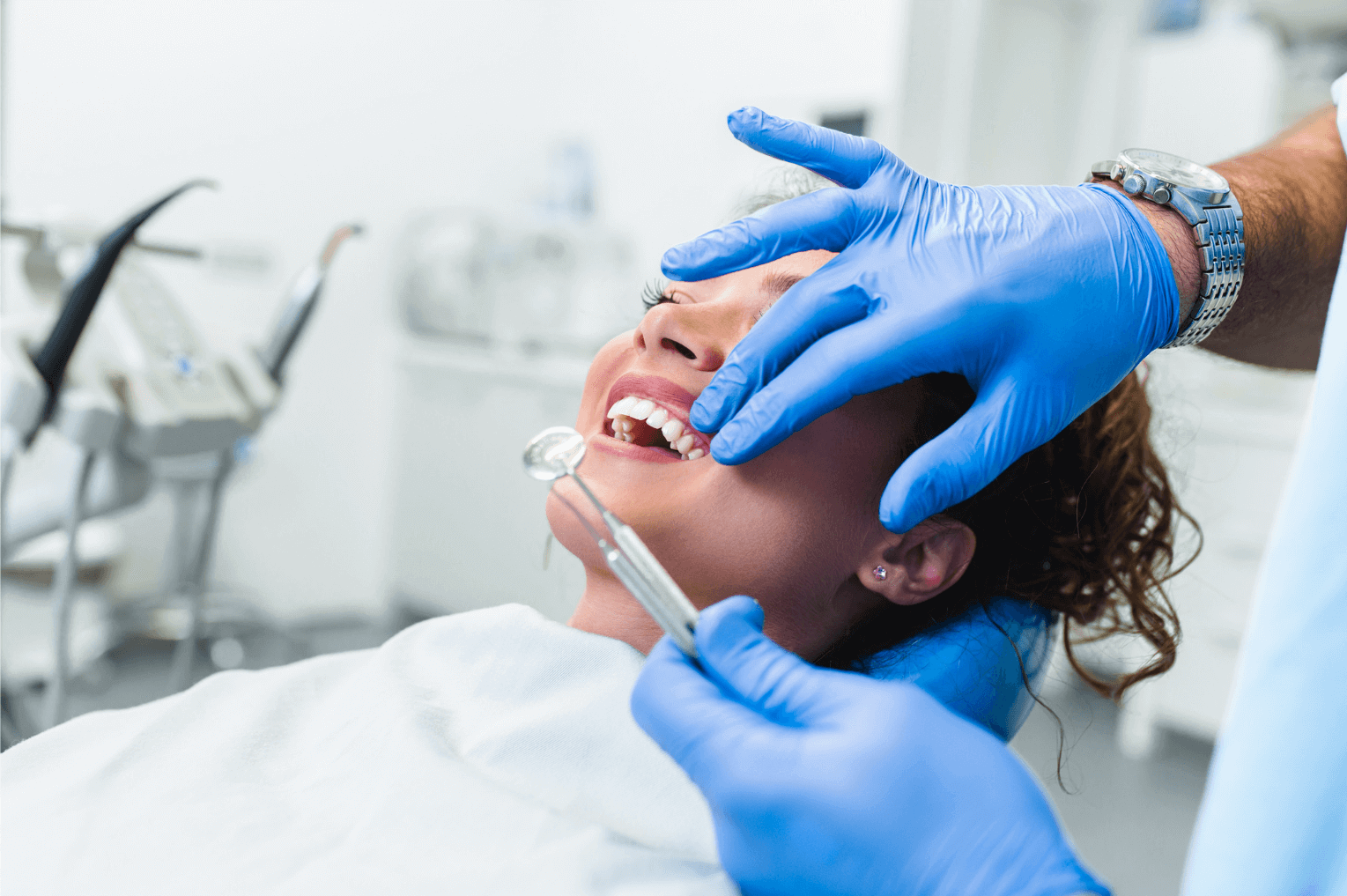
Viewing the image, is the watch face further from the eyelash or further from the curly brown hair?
the eyelash

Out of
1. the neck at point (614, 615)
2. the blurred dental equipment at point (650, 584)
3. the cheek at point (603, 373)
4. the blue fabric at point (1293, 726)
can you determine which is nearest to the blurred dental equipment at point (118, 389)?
the cheek at point (603, 373)

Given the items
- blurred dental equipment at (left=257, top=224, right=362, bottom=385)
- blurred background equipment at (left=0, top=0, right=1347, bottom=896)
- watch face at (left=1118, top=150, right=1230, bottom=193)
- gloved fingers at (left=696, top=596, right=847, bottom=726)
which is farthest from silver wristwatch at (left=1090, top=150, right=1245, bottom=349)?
blurred background equipment at (left=0, top=0, right=1347, bottom=896)

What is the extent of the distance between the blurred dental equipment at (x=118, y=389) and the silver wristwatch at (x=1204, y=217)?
91 centimetres

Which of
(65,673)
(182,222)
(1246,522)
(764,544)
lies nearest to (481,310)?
(182,222)

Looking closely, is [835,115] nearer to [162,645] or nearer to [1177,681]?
[1177,681]

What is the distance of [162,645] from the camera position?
8.58 feet

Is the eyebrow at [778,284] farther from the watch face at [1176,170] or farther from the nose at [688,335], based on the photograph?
the watch face at [1176,170]

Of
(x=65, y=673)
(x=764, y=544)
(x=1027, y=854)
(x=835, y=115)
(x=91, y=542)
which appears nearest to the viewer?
(x=1027, y=854)

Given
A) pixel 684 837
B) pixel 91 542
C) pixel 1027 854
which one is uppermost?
pixel 1027 854

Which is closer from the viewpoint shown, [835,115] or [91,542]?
[91,542]

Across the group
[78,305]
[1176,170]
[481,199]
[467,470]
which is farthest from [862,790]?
[481,199]

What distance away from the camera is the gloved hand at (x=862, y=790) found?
0.49 metres

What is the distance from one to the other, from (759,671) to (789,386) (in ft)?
0.73

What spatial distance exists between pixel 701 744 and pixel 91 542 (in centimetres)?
217
